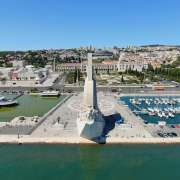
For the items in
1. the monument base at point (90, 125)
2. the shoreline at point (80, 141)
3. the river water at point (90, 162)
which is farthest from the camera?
the shoreline at point (80, 141)

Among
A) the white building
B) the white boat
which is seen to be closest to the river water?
the white boat

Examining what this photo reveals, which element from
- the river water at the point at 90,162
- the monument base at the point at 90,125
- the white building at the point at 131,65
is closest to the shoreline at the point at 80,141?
the monument base at the point at 90,125

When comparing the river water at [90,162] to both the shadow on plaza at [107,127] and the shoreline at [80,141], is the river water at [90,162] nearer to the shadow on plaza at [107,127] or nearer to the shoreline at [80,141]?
the shoreline at [80,141]

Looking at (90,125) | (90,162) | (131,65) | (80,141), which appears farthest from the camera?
(131,65)

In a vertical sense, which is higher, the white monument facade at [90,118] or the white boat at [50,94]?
the white monument facade at [90,118]

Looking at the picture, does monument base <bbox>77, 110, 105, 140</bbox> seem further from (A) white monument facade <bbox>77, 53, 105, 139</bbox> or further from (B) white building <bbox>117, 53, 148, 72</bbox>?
(B) white building <bbox>117, 53, 148, 72</bbox>

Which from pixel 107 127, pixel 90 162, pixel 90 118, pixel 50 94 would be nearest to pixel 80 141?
pixel 90 118

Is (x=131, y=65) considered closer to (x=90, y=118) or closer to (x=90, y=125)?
(x=90, y=118)

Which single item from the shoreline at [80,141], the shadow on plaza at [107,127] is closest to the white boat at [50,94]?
the shadow on plaza at [107,127]

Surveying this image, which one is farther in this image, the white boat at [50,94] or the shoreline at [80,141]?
the white boat at [50,94]

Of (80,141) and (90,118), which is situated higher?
(90,118)

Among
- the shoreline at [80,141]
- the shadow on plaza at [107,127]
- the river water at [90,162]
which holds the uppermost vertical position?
the shadow on plaza at [107,127]

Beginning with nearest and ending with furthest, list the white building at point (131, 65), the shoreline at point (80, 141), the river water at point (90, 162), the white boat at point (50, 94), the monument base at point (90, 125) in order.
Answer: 1. the river water at point (90, 162)
2. the monument base at point (90, 125)
3. the shoreline at point (80, 141)
4. the white boat at point (50, 94)
5. the white building at point (131, 65)
